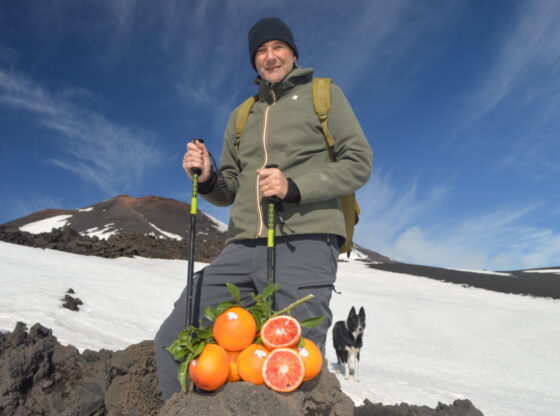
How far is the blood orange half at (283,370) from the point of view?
1601mm

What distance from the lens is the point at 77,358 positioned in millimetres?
3633

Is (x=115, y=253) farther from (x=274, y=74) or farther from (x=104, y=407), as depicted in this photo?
(x=274, y=74)

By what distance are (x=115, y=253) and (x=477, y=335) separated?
11717 millimetres

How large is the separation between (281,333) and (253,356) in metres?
0.15

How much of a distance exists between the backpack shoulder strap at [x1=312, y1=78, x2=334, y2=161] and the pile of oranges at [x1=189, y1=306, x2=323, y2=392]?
4.07 feet

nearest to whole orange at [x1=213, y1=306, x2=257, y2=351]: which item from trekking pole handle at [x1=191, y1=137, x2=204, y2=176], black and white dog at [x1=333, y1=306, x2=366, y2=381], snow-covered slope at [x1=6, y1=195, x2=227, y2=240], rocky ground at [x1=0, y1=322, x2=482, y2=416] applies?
trekking pole handle at [x1=191, y1=137, x2=204, y2=176]

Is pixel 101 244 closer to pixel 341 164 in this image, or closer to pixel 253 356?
pixel 341 164

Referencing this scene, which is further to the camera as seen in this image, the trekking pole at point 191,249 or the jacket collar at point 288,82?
the jacket collar at point 288,82

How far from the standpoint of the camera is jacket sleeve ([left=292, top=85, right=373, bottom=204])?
2225 mm

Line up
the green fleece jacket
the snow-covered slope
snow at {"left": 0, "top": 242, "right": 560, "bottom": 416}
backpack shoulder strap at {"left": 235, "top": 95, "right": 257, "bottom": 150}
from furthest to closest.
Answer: the snow-covered slope < snow at {"left": 0, "top": 242, "right": 560, "bottom": 416} < backpack shoulder strap at {"left": 235, "top": 95, "right": 257, "bottom": 150} < the green fleece jacket

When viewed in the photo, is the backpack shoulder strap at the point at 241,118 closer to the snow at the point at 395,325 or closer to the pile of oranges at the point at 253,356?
the pile of oranges at the point at 253,356

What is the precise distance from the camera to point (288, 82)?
2.66 m

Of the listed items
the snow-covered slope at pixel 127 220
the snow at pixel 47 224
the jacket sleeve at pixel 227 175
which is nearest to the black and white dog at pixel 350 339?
the jacket sleeve at pixel 227 175

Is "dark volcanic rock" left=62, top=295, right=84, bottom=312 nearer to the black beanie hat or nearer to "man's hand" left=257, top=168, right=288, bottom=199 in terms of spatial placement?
the black beanie hat
